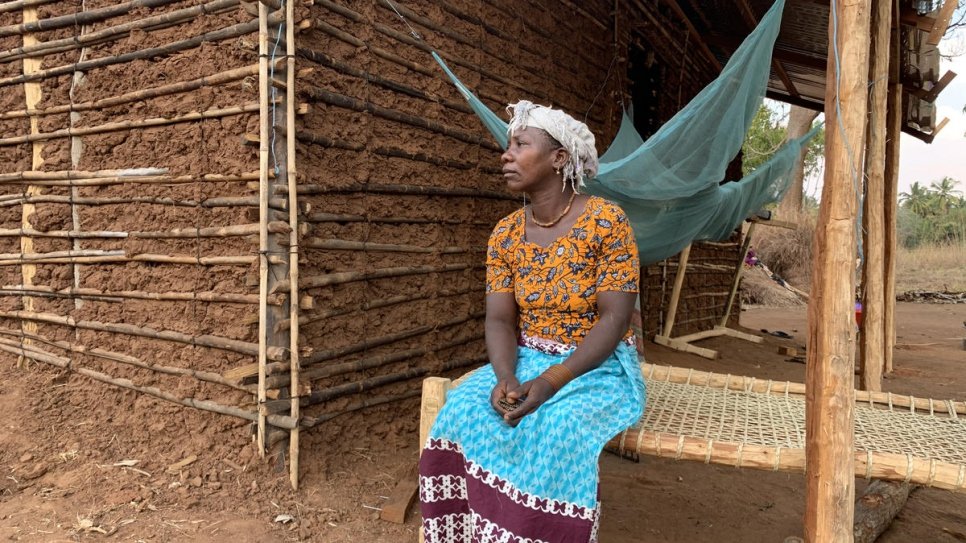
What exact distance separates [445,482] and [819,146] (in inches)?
909

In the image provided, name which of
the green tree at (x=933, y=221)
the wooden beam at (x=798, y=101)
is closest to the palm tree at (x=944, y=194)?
the green tree at (x=933, y=221)

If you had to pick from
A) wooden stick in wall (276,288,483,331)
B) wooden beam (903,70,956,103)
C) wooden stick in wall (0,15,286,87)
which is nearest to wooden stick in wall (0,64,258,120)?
wooden stick in wall (0,15,286,87)

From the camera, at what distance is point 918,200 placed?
115ft

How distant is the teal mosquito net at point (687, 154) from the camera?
10.9 feet

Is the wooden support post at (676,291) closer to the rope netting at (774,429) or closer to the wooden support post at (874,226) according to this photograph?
the wooden support post at (874,226)

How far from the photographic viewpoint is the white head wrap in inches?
81.9

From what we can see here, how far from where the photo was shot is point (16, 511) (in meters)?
2.53

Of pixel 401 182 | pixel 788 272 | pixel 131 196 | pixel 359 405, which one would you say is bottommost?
pixel 359 405

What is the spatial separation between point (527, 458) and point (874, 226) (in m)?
3.36

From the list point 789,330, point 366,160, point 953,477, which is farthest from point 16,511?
point 789,330

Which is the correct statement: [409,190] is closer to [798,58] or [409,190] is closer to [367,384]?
[367,384]

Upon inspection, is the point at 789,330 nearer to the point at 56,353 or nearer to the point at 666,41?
the point at 666,41

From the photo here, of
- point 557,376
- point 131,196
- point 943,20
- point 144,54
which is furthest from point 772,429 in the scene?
point 144,54

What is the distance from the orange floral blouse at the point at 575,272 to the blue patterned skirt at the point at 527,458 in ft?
0.37
